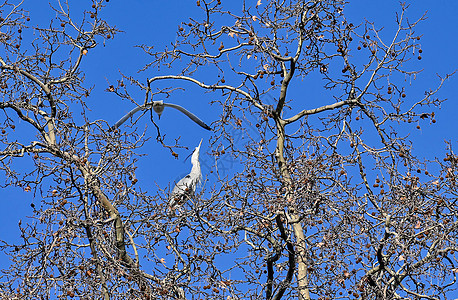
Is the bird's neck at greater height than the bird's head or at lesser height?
greater

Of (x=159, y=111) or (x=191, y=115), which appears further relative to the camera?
(x=191, y=115)

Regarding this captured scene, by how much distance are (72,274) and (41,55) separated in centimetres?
263

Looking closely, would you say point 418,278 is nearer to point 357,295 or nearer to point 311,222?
point 357,295

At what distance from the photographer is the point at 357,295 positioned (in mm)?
8492

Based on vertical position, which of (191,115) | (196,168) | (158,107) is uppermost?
(191,115)

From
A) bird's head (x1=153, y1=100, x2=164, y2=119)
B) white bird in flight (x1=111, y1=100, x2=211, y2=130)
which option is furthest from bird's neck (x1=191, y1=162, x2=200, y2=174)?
bird's head (x1=153, y1=100, x2=164, y2=119)

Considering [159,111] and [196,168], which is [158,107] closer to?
[159,111]

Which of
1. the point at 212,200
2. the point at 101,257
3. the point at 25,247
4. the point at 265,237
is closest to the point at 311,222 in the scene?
the point at 265,237

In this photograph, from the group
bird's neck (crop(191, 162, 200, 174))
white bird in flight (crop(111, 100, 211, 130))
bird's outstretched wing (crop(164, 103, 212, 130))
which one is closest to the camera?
white bird in flight (crop(111, 100, 211, 130))

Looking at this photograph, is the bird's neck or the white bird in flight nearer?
the white bird in flight

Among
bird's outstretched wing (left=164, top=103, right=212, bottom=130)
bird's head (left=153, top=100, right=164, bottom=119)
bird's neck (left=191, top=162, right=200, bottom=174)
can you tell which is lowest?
bird's head (left=153, top=100, right=164, bottom=119)

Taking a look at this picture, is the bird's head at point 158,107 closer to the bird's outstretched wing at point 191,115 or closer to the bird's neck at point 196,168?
the bird's outstretched wing at point 191,115

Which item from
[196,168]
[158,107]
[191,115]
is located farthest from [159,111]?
[196,168]

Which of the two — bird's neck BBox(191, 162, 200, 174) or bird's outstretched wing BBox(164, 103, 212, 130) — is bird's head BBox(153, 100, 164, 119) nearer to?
bird's outstretched wing BBox(164, 103, 212, 130)
